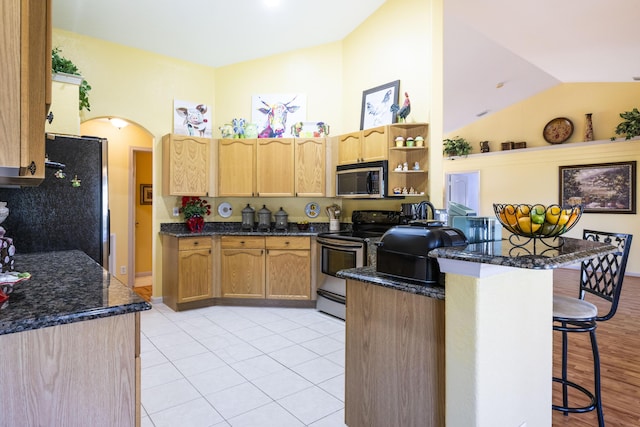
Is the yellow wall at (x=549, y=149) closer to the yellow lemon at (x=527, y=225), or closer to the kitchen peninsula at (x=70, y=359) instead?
the yellow lemon at (x=527, y=225)

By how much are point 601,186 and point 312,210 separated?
563 cm

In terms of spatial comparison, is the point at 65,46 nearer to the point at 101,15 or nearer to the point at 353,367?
the point at 101,15

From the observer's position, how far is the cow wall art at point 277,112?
15.5ft

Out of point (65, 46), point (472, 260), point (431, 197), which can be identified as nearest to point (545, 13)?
point (431, 197)

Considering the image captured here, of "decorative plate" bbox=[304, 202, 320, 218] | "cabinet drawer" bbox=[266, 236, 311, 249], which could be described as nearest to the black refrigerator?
"cabinet drawer" bbox=[266, 236, 311, 249]

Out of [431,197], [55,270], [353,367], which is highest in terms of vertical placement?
[431,197]

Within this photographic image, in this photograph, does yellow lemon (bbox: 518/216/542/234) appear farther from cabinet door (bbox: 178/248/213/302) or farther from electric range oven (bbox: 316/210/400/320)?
cabinet door (bbox: 178/248/213/302)

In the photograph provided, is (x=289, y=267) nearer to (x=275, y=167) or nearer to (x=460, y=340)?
(x=275, y=167)

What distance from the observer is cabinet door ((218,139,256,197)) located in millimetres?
4477

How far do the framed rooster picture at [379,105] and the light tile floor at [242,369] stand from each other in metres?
2.22

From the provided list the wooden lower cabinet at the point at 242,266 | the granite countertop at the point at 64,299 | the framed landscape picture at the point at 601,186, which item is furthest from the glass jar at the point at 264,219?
the framed landscape picture at the point at 601,186

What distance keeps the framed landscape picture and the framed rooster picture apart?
4.81 m

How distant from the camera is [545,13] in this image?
12.3ft

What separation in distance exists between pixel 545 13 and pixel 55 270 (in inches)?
186
